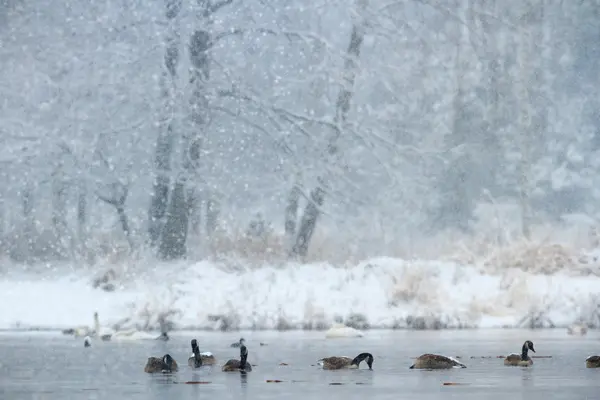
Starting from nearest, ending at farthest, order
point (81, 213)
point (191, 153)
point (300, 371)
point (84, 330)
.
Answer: point (300, 371)
point (84, 330)
point (191, 153)
point (81, 213)

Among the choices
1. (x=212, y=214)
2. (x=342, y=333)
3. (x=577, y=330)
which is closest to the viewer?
(x=342, y=333)

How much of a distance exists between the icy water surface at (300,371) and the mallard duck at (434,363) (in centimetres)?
22

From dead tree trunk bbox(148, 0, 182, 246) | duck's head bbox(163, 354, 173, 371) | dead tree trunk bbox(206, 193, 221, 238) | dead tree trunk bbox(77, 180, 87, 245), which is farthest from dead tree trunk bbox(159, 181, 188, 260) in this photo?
duck's head bbox(163, 354, 173, 371)

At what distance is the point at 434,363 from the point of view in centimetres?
1898

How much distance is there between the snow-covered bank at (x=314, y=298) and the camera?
2984 cm

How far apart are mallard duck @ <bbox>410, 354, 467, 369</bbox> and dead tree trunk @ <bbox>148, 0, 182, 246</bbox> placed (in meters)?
18.6

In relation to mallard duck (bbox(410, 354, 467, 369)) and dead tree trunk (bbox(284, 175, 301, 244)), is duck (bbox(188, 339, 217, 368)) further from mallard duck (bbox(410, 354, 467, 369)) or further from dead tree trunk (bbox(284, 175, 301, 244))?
dead tree trunk (bbox(284, 175, 301, 244))

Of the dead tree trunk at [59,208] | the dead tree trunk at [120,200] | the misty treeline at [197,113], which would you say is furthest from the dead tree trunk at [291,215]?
the dead tree trunk at [59,208]

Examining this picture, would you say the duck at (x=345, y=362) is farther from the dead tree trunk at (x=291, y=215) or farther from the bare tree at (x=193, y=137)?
the dead tree trunk at (x=291, y=215)

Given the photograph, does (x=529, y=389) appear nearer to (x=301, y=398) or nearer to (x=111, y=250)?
(x=301, y=398)

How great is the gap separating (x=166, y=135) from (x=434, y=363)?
64.4 ft

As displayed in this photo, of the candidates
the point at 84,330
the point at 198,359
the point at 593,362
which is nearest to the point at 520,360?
the point at 593,362

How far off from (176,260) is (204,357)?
1664 centimetres

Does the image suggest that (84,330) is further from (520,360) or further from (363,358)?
(520,360)
